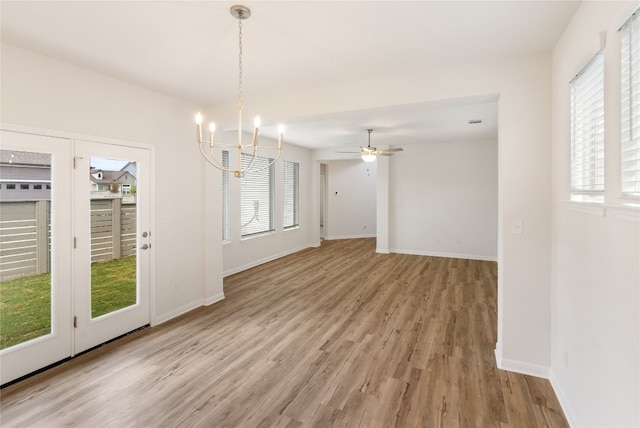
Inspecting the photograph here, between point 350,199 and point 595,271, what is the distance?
8.64 metres

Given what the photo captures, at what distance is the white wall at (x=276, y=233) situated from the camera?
5996 mm

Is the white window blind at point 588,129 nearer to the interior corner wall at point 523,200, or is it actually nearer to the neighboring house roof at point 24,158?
the interior corner wall at point 523,200

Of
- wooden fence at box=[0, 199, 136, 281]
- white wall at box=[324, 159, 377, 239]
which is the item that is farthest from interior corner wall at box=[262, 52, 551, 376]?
white wall at box=[324, 159, 377, 239]

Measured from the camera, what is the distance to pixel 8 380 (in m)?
2.50

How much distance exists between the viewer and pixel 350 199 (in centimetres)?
1030

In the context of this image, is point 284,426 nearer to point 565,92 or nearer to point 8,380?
point 8,380

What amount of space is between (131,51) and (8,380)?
113 inches

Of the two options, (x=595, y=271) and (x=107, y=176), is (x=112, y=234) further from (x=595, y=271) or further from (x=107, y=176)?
(x=595, y=271)

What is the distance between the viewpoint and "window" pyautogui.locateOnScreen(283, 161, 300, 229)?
26.2ft

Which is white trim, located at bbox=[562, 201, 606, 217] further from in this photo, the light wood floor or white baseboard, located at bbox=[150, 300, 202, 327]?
white baseboard, located at bbox=[150, 300, 202, 327]

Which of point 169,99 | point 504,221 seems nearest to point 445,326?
point 504,221

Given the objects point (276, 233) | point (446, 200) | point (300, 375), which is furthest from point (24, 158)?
point (446, 200)

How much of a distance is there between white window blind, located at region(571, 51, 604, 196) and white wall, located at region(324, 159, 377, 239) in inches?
316

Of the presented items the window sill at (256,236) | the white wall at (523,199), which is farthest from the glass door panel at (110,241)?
the white wall at (523,199)
